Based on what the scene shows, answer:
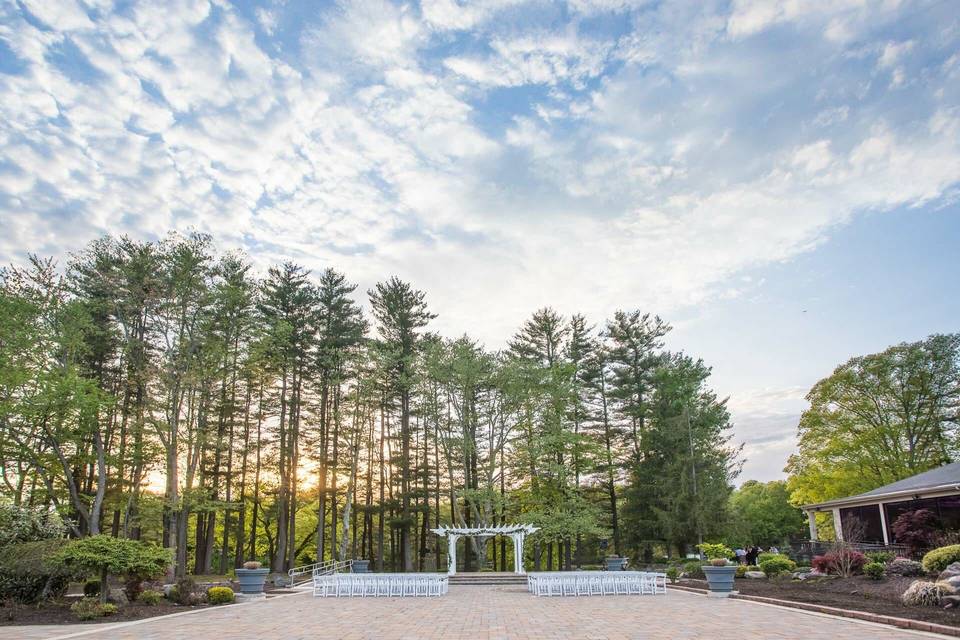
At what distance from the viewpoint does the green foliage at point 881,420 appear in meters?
29.3

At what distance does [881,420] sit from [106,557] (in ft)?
113

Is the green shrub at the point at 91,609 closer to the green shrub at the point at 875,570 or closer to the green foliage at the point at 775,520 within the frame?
the green shrub at the point at 875,570

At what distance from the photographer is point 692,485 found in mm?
27938

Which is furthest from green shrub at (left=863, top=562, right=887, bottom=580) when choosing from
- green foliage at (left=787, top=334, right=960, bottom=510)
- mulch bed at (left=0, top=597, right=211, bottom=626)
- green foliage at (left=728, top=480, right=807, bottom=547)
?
green foliage at (left=728, top=480, right=807, bottom=547)

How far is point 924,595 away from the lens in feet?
34.2

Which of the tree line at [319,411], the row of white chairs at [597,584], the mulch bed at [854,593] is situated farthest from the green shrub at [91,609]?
the mulch bed at [854,593]

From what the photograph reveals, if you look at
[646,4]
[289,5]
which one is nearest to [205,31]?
[289,5]

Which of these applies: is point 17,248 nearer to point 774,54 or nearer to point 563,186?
point 563,186

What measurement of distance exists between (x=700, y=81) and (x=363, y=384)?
19.4 m

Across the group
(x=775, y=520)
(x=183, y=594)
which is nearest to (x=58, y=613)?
(x=183, y=594)

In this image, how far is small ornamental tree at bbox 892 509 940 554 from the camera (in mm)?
18359

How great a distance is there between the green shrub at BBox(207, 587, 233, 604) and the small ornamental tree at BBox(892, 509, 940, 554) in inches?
806

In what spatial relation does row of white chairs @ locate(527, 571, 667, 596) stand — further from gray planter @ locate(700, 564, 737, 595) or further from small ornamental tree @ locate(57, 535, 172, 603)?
small ornamental tree @ locate(57, 535, 172, 603)

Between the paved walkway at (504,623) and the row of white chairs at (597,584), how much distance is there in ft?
5.07
